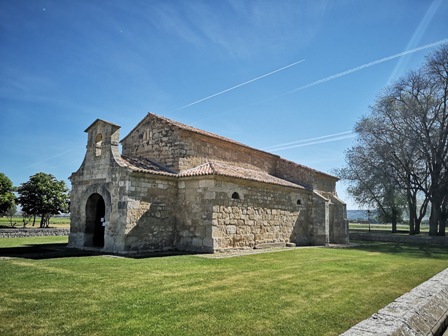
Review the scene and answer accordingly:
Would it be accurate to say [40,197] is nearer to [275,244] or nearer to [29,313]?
[275,244]

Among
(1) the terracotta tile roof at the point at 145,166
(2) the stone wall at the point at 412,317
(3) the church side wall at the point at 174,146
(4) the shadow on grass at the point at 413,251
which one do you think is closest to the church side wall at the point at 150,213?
(1) the terracotta tile roof at the point at 145,166

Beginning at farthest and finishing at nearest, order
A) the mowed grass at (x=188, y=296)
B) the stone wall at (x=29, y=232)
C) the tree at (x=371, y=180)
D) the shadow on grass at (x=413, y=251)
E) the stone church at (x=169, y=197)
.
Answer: the tree at (x=371, y=180)
the stone wall at (x=29, y=232)
the shadow on grass at (x=413, y=251)
the stone church at (x=169, y=197)
the mowed grass at (x=188, y=296)

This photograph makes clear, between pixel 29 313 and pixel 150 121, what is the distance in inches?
486

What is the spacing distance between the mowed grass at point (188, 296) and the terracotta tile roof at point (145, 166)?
13.5ft

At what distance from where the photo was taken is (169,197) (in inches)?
525

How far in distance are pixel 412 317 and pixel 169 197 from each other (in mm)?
10619

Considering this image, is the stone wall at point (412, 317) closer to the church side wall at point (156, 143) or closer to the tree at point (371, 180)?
the church side wall at point (156, 143)

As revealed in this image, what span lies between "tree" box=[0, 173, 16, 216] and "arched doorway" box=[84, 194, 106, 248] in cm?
1873

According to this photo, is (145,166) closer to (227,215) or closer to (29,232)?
(227,215)

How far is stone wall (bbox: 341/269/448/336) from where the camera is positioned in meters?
3.43

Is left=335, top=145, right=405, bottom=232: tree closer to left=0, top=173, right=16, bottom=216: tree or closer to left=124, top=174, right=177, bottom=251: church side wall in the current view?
left=124, top=174, right=177, bottom=251: church side wall

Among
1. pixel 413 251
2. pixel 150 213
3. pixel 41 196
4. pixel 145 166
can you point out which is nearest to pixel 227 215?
pixel 150 213

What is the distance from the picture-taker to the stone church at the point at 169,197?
39.5ft

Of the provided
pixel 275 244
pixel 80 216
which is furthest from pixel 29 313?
pixel 275 244
